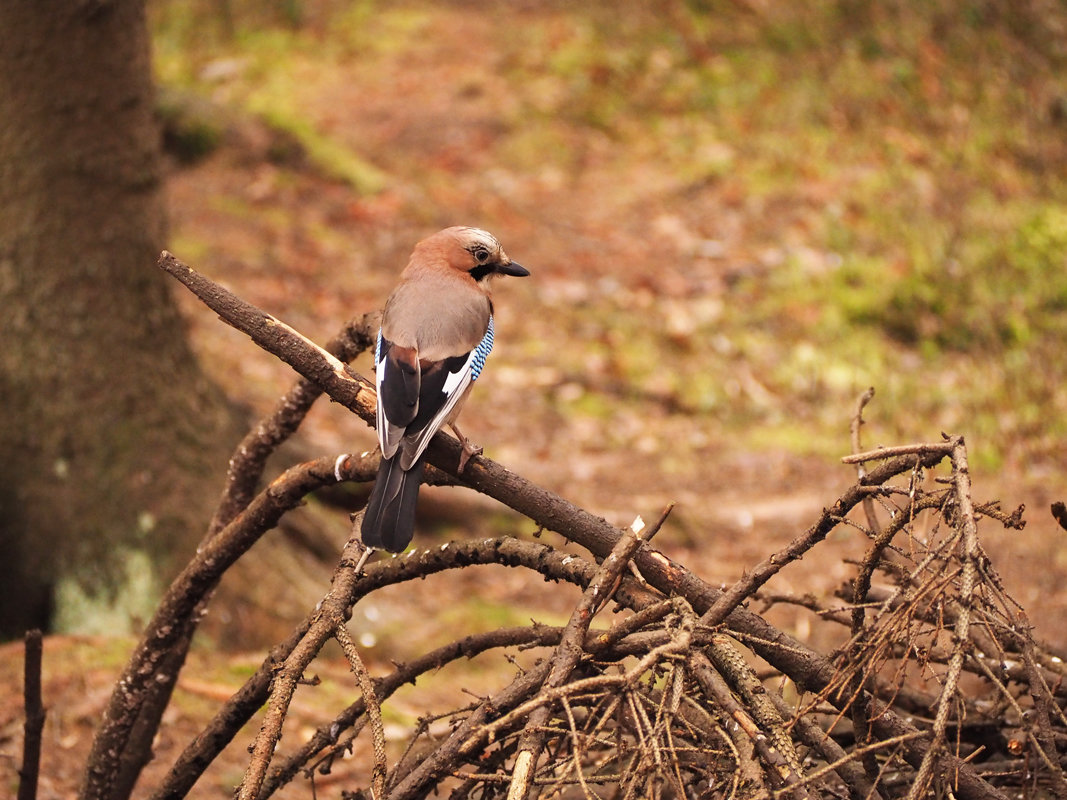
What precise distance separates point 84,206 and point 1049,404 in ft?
22.2

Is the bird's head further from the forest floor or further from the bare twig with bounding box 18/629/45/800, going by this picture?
the bare twig with bounding box 18/629/45/800

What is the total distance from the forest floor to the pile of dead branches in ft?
5.03

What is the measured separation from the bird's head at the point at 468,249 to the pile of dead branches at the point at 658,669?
957 mm

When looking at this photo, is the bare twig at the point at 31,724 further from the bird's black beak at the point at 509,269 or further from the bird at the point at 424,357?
the bird's black beak at the point at 509,269

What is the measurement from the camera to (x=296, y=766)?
8.62 ft

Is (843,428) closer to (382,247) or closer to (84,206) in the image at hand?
(382,247)

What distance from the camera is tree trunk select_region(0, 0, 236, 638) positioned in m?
4.83

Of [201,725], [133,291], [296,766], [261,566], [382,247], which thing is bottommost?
[296,766]

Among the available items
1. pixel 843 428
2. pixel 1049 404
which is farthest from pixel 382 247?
pixel 1049 404

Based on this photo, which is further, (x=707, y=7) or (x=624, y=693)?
(x=707, y=7)

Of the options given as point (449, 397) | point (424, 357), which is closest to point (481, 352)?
point (424, 357)

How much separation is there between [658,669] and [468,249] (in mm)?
2440

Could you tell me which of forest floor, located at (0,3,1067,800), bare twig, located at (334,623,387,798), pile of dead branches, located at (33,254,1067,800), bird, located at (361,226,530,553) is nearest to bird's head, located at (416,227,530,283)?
bird, located at (361,226,530,553)

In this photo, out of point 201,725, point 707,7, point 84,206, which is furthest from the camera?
point 707,7
